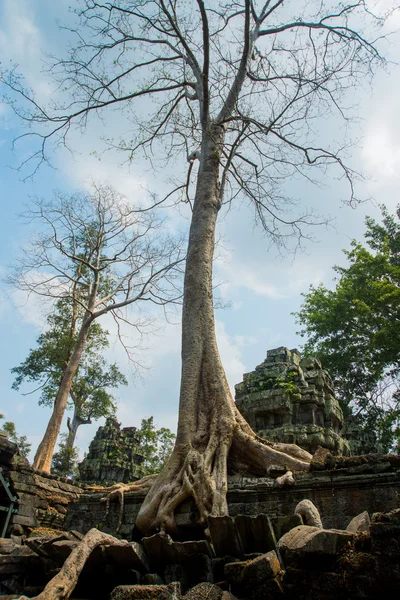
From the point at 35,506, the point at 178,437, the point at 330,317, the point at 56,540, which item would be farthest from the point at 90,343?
the point at 56,540

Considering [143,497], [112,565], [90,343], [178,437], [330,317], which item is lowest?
[112,565]

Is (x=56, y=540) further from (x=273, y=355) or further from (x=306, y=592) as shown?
(x=273, y=355)

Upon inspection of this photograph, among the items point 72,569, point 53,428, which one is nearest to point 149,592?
point 72,569

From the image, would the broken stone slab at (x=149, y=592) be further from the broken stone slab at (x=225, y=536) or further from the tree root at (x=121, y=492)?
the tree root at (x=121, y=492)

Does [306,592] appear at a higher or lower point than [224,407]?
lower

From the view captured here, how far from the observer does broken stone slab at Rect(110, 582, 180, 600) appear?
233cm

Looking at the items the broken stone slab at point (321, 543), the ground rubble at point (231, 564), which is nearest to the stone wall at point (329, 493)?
the ground rubble at point (231, 564)

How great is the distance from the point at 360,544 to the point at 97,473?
37.3 feet

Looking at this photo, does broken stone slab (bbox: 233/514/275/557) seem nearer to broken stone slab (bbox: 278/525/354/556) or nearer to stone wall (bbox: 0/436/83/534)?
broken stone slab (bbox: 278/525/354/556)

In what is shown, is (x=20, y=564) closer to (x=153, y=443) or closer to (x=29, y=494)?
(x=29, y=494)

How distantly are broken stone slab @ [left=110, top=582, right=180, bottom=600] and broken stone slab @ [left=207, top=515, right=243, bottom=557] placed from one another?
23.0 inches

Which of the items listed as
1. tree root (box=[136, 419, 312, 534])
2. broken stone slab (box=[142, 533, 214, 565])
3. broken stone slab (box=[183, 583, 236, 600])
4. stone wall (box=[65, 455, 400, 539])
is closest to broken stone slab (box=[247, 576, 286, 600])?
broken stone slab (box=[183, 583, 236, 600])

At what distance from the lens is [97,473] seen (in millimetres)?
12375

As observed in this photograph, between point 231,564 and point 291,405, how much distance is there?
16.6 ft
